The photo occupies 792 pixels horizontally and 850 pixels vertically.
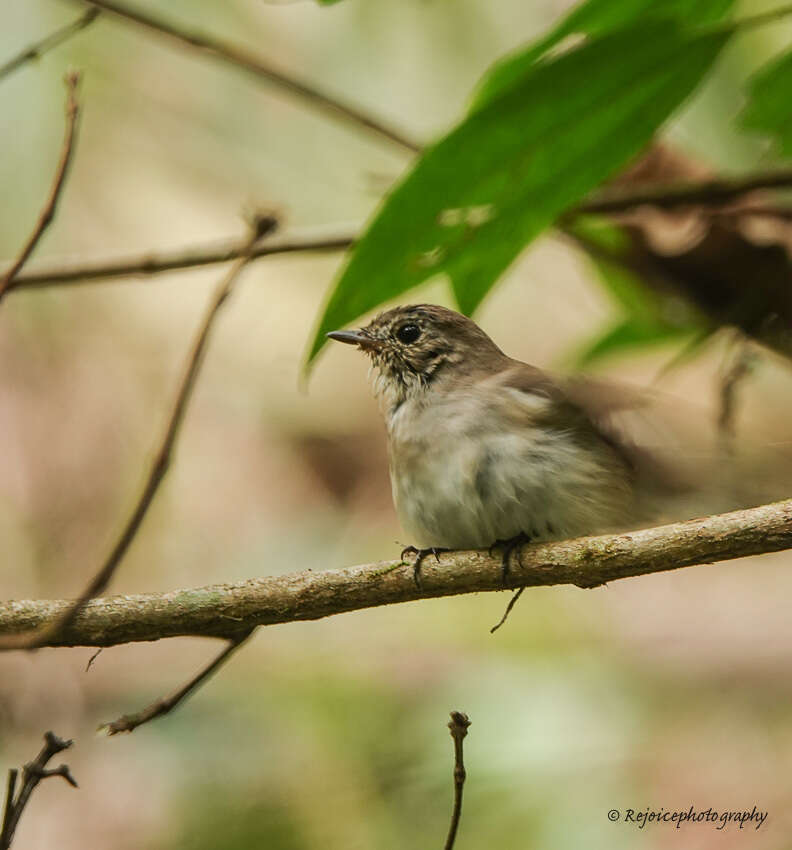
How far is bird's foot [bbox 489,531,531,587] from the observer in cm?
256

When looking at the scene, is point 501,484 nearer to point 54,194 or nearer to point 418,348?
point 418,348

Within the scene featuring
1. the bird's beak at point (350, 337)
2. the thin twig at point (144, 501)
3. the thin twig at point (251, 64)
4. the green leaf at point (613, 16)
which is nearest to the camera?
the thin twig at point (144, 501)

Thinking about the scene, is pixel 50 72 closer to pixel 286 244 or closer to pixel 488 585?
pixel 286 244

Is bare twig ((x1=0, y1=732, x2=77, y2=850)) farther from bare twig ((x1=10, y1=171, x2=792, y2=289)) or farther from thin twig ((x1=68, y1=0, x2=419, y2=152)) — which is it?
thin twig ((x1=68, y1=0, x2=419, y2=152))

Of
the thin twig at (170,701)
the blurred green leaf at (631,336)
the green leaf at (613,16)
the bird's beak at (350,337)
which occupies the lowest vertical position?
the thin twig at (170,701)

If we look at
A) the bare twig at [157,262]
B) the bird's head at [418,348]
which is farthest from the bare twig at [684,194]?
the bare twig at [157,262]

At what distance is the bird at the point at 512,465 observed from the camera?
3.18 metres

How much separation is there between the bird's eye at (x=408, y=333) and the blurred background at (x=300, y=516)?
2.96ft

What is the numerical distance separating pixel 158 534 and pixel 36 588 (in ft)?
2.56

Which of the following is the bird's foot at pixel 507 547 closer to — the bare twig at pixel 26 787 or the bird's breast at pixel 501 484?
the bird's breast at pixel 501 484

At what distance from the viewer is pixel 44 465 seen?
629 centimetres

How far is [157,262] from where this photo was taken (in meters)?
3.57

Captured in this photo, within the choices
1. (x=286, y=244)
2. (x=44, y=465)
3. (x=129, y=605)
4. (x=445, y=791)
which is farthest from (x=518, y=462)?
(x=44, y=465)

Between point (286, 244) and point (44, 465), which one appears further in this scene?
point (44, 465)
